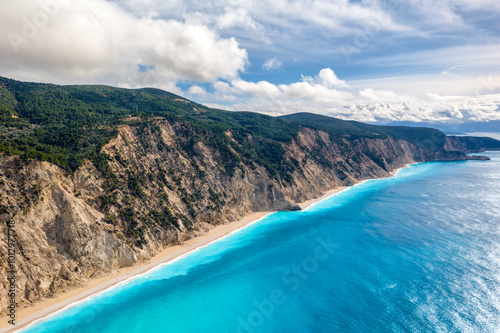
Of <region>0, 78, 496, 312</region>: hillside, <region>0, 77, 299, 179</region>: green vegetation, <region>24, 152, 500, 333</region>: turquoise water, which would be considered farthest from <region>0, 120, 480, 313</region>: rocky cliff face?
<region>24, 152, 500, 333</region>: turquoise water

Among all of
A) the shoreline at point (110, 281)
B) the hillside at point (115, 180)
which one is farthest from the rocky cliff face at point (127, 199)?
the shoreline at point (110, 281)

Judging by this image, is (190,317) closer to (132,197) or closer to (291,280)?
(291,280)

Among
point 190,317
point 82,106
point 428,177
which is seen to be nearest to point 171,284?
point 190,317

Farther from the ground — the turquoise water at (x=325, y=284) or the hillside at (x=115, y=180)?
the hillside at (x=115, y=180)

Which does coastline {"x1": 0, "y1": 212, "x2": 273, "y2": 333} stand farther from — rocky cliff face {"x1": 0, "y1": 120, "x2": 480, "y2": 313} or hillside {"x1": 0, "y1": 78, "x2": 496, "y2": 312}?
hillside {"x1": 0, "y1": 78, "x2": 496, "y2": 312}

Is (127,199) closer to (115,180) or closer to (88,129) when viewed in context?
(115,180)

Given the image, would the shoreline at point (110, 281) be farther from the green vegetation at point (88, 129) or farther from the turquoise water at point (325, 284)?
the green vegetation at point (88, 129)
